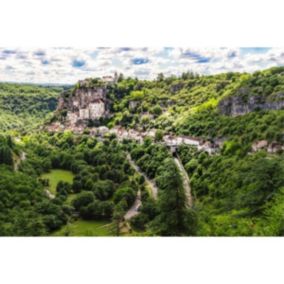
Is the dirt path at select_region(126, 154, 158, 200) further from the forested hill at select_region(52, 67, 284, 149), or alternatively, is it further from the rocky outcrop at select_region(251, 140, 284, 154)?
the rocky outcrop at select_region(251, 140, 284, 154)

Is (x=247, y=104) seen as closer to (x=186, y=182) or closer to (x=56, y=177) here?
(x=186, y=182)

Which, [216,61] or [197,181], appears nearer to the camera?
[197,181]

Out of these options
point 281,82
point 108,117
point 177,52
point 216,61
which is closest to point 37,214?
point 108,117

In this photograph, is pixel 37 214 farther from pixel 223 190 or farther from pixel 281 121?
pixel 281 121

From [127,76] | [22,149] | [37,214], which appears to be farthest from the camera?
[127,76]

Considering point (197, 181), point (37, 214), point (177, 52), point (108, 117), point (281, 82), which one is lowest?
point (37, 214)

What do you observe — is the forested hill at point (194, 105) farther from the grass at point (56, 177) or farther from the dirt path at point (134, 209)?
the dirt path at point (134, 209)

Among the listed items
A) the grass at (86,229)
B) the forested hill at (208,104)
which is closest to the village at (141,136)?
the forested hill at (208,104)
